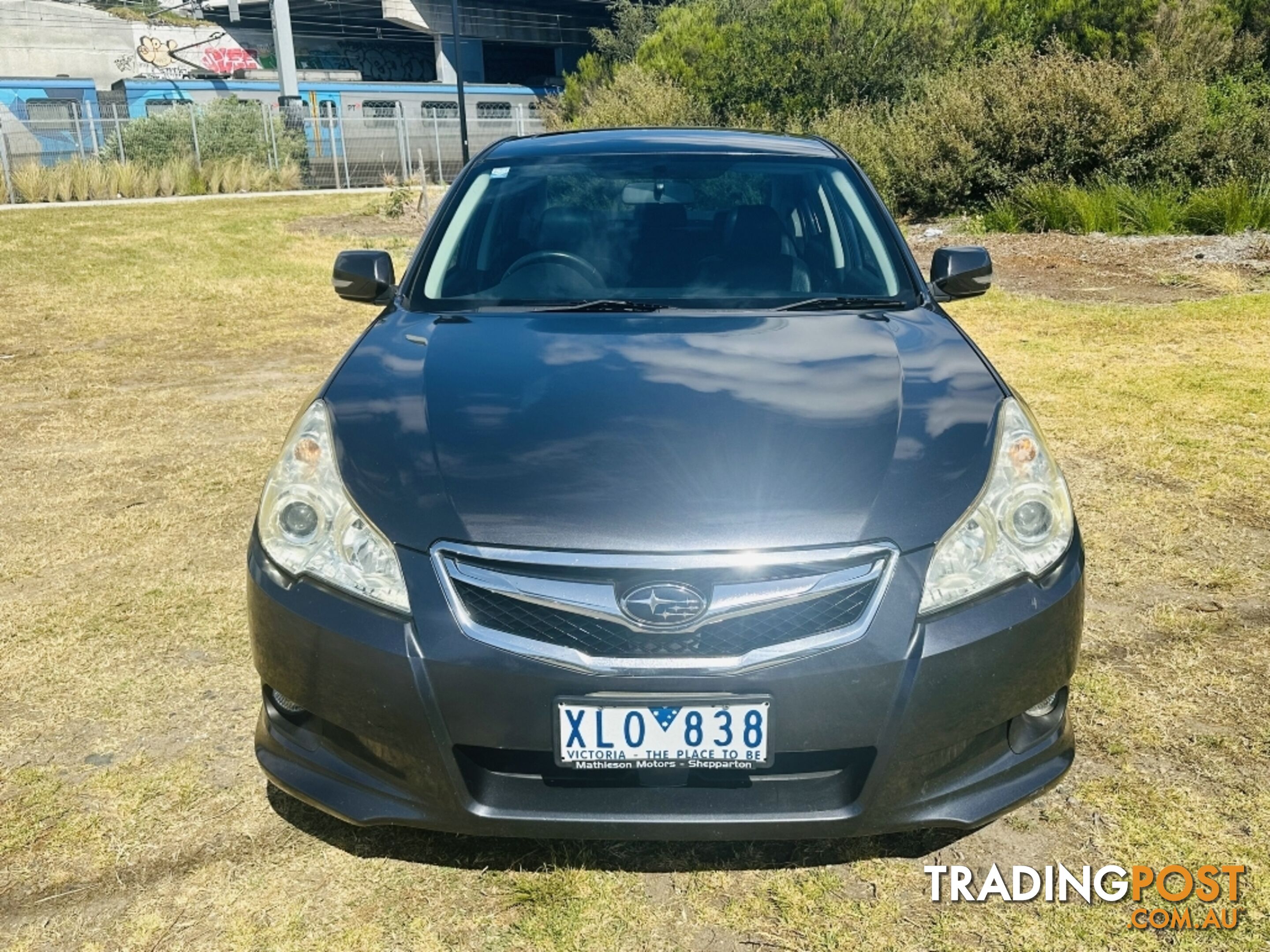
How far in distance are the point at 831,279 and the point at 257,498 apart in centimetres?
283

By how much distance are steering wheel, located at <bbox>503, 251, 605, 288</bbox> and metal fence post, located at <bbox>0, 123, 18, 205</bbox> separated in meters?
23.0

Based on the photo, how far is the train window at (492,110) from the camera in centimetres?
3575

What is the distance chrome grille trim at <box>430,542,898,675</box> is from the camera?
1942 mm

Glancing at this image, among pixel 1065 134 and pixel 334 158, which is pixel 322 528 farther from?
pixel 334 158

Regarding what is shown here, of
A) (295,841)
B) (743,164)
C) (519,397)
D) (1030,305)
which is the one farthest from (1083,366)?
(295,841)

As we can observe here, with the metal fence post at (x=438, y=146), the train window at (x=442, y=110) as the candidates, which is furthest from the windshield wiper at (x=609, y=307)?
the train window at (x=442, y=110)

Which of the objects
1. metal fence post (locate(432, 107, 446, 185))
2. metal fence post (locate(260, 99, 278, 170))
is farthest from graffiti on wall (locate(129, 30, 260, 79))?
metal fence post (locate(260, 99, 278, 170))

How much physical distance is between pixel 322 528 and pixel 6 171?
2414 centimetres

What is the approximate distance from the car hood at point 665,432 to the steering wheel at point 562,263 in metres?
0.36

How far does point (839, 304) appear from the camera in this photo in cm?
316

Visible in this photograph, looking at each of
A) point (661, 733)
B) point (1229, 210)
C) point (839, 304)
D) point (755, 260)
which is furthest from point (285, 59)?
point (661, 733)

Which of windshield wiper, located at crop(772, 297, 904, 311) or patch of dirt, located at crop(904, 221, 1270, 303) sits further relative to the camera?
patch of dirt, located at crop(904, 221, 1270, 303)

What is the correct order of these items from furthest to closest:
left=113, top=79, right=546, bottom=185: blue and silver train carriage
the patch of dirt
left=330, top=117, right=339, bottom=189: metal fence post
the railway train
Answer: left=113, top=79, right=546, bottom=185: blue and silver train carriage < left=330, top=117, right=339, bottom=189: metal fence post < the railway train < the patch of dirt

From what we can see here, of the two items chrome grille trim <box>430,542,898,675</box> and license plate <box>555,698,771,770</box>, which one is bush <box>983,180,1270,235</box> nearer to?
chrome grille trim <box>430,542,898,675</box>
